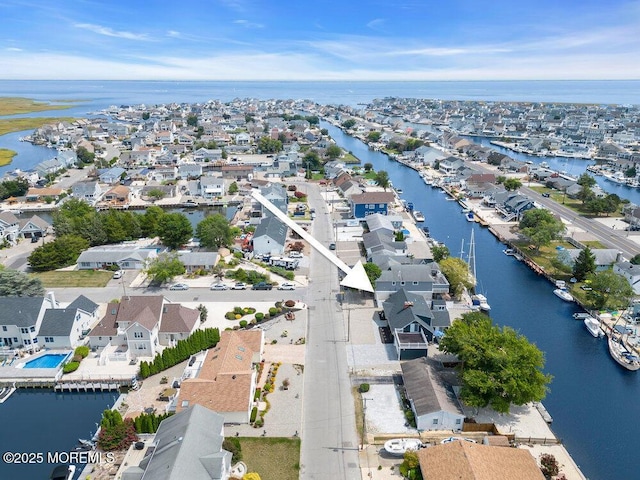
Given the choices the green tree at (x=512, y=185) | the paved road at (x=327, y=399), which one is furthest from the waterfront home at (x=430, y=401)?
the green tree at (x=512, y=185)

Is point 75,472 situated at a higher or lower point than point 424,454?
lower

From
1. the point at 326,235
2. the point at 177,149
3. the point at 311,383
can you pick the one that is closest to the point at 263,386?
the point at 311,383

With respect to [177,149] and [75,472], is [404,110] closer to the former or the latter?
[177,149]

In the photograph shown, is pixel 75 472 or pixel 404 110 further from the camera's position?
pixel 404 110

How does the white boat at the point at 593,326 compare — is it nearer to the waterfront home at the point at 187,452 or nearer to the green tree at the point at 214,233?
the waterfront home at the point at 187,452

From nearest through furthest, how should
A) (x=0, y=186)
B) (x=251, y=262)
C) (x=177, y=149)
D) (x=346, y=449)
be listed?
(x=346, y=449), (x=251, y=262), (x=0, y=186), (x=177, y=149)

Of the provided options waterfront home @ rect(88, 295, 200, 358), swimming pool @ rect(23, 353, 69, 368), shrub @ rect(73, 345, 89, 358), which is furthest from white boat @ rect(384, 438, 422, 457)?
swimming pool @ rect(23, 353, 69, 368)

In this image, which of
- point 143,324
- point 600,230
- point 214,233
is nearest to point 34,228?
point 214,233

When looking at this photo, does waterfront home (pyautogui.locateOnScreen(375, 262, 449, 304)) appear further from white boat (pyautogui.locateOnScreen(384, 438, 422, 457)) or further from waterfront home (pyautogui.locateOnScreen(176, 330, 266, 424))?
white boat (pyautogui.locateOnScreen(384, 438, 422, 457))
